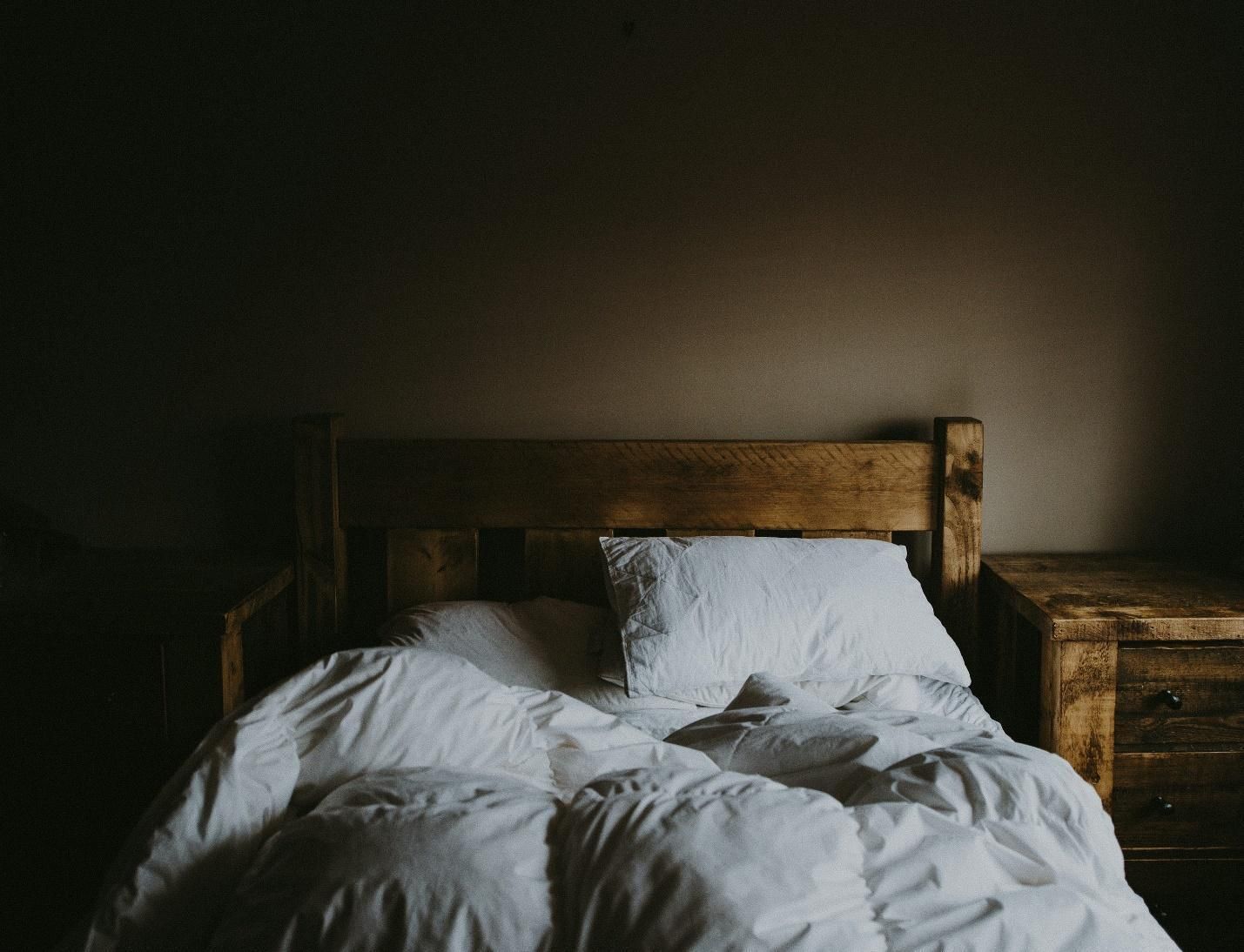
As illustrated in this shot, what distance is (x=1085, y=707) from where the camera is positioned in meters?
1.77

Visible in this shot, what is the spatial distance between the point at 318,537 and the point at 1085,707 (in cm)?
156

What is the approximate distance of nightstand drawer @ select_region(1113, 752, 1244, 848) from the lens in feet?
5.87

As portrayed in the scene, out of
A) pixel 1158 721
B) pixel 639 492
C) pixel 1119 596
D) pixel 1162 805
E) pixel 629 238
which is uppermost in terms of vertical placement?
pixel 629 238

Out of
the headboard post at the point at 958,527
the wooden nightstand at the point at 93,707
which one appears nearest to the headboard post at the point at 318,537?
the wooden nightstand at the point at 93,707

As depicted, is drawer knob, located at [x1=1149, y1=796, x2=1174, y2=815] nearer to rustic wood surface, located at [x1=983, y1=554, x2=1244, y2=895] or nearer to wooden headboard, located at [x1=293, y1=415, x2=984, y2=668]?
rustic wood surface, located at [x1=983, y1=554, x2=1244, y2=895]

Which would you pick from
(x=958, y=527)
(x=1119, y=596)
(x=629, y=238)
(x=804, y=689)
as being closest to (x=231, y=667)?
(x=804, y=689)

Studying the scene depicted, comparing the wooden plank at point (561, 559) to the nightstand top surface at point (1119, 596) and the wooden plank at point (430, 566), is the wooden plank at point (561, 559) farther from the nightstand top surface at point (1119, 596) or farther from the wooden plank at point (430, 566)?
the nightstand top surface at point (1119, 596)

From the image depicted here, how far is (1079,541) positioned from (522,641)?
1301 mm

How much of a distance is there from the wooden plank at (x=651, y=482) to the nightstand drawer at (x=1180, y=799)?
617 millimetres

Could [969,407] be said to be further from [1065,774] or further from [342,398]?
[342,398]

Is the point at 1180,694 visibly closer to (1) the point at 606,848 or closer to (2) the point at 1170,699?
(2) the point at 1170,699

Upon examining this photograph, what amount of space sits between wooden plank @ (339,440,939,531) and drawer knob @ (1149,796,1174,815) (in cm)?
66

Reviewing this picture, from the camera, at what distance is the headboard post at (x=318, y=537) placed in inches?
81.2

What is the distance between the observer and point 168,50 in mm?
2117
